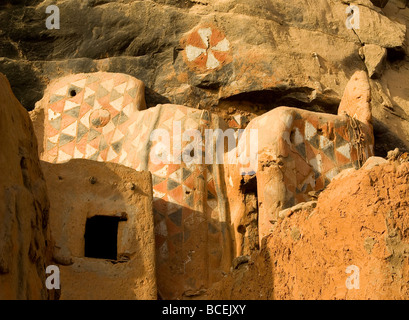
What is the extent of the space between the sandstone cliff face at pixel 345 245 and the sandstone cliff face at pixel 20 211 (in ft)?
7.30

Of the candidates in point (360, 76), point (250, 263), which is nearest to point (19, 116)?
point (250, 263)

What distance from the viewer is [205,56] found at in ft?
52.5

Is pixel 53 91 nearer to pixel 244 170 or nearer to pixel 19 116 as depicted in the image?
pixel 244 170

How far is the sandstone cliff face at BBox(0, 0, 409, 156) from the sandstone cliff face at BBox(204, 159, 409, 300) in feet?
20.6

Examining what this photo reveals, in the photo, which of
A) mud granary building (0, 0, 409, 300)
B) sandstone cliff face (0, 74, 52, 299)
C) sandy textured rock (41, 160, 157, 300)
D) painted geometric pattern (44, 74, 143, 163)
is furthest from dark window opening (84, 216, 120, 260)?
sandstone cliff face (0, 74, 52, 299)

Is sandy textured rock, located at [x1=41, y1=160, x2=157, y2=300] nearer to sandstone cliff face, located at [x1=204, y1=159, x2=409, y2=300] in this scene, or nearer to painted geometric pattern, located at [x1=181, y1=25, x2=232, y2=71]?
sandstone cliff face, located at [x1=204, y1=159, x2=409, y2=300]

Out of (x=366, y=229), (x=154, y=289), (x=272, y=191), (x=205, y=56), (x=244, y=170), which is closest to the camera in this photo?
(x=366, y=229)

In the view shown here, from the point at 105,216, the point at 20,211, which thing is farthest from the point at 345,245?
the point at 105,216

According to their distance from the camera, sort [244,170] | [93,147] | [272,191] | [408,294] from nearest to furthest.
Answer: [408,294] < [272,191] < [244,170] < [93,147]

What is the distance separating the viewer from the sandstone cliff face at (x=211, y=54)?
51.7 ft

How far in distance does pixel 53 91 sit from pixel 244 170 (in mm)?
3968

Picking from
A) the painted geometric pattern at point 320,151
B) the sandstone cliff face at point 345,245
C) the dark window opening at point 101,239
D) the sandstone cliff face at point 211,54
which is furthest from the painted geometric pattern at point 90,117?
the sandstone cliff face at point 345,245
